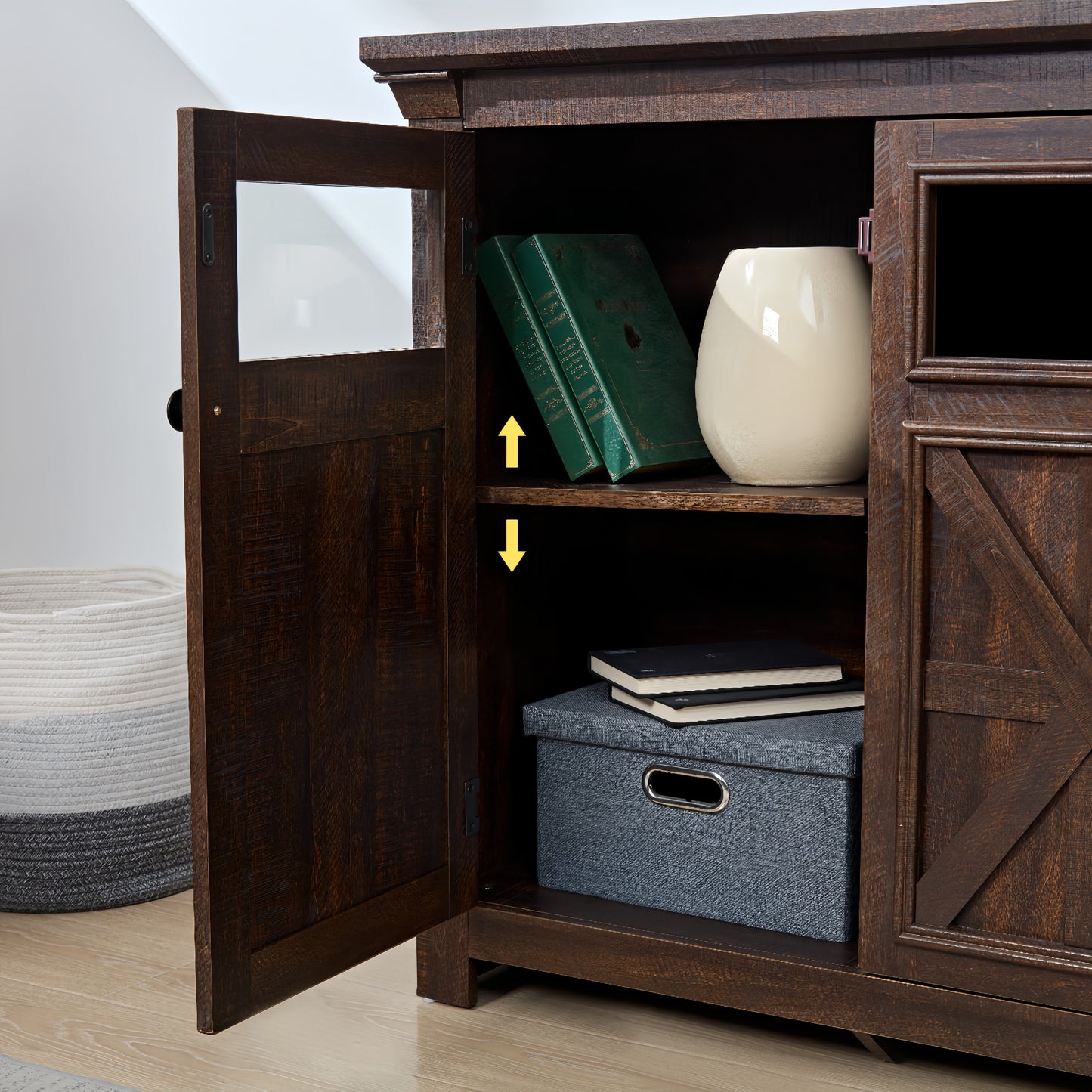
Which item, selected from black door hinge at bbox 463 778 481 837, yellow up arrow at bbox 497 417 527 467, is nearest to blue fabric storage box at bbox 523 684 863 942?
black door hinge at bbox 463 778 481 837

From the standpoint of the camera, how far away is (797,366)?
1657mm

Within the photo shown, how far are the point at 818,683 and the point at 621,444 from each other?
1.26ft

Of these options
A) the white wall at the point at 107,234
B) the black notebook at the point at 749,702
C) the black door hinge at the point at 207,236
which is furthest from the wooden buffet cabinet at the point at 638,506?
the white wall at the point at 107,234

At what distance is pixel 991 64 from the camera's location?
56.1 inches

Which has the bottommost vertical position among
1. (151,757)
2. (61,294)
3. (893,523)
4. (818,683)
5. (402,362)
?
(151,757)

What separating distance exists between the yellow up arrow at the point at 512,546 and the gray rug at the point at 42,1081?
0.74 meters

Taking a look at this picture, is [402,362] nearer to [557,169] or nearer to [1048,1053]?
[557,169]

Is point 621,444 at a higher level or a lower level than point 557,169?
lower

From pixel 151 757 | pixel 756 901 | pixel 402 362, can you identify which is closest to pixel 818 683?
pixel 756 901

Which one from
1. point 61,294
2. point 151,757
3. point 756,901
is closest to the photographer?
point 756,901

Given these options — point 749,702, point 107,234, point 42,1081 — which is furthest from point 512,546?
point 107,234

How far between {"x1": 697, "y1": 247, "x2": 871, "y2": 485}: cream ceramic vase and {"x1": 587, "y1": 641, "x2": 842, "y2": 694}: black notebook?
0.24m

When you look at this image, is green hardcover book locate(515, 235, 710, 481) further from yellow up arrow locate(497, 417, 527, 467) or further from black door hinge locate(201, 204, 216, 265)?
black door hinge locate(201, 204, 216, 265)

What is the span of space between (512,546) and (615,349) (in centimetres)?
28
